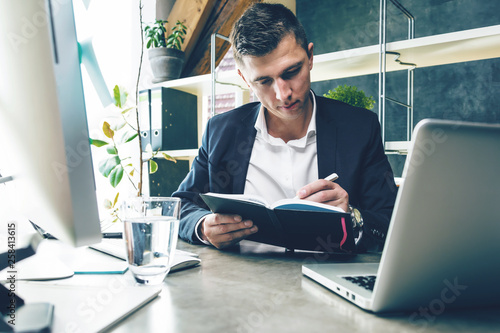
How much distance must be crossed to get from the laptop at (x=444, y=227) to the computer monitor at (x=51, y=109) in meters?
0.36

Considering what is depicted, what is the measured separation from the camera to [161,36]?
2.40m

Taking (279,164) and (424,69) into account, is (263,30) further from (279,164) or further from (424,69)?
(424,69)

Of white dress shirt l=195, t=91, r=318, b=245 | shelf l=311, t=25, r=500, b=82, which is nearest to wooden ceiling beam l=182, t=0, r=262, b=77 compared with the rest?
shelf l=311, t=25, r=500, b=82

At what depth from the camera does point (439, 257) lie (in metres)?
0.46

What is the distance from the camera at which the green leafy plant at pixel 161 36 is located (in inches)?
93.7

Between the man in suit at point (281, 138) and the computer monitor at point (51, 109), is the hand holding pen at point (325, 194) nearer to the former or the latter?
the man in suit at point (281, 138)

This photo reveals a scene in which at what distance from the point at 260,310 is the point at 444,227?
10.5 inches

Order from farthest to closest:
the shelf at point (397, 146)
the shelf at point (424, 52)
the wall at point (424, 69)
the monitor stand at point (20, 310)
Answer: the wall at point (424, 69)
the shelf at point (397, 146)
the shelf at point (424, 52)
the monitor stand at point (20, 310)

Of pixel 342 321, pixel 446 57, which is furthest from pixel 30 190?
pixel 446 57

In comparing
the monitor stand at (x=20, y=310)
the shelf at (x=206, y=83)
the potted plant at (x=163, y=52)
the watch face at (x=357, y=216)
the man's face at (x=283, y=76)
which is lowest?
the watch face at (x=357, y=216)

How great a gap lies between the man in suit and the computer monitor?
0.70 metres

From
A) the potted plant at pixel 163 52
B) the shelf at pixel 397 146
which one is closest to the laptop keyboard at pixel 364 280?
the shelf at pixel 397 146

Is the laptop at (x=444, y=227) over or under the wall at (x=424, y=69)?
under

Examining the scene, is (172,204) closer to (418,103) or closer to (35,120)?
(35,120)
